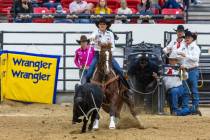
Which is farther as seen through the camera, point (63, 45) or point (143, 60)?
point (63, 45)

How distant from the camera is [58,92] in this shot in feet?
57.8

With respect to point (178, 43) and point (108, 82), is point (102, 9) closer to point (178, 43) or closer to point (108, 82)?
point (178, 43)

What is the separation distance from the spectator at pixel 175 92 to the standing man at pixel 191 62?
141 mm

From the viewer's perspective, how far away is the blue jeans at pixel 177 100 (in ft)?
50.2

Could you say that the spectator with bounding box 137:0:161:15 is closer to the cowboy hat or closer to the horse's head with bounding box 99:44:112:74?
the cowboy hat

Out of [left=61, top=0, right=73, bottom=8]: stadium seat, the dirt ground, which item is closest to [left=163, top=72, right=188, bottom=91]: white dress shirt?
the dirt ground

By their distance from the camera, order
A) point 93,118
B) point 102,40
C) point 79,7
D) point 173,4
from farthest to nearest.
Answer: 1. point 173,4
2. point 79,7
3. point 102,40
4. point 93,118

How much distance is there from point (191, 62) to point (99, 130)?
4.02m

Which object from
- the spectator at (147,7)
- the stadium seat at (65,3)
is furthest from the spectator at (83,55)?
the stadium seat at (65,3)

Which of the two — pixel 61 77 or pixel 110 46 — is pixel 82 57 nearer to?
pixel 61 77

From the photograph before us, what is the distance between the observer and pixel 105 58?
39.2 feet

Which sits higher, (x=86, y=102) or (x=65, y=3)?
(x=65, y=3)

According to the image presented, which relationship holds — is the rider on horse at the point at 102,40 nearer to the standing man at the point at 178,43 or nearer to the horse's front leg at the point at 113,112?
the horse's front leg at the point at 113,112

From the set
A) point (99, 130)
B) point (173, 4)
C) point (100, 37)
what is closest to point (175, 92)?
point (100, 37)
